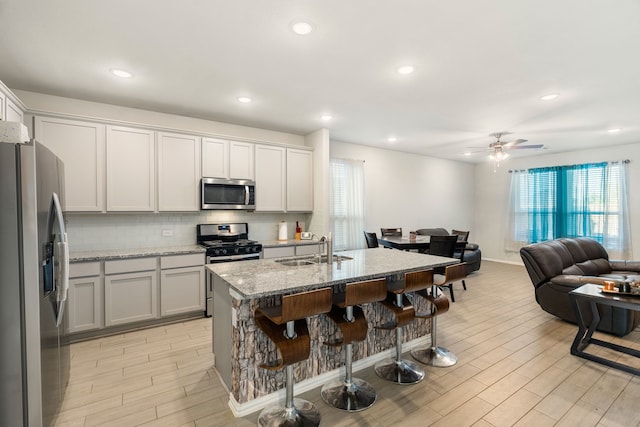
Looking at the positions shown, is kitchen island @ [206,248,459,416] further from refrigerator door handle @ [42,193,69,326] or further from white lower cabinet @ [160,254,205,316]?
white lower cabinet @ [160,254,205,316]

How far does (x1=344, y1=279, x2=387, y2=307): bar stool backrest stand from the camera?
206 centimetres

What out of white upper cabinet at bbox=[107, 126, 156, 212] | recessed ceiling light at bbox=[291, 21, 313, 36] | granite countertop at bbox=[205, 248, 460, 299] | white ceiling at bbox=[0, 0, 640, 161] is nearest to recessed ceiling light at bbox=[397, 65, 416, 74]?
white ceiling at bbox=[0, 0, 640, 161]

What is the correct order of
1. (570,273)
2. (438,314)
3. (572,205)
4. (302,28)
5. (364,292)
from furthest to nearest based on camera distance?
1. (572,205)
2. (570,273)
3. (438,314)
4. (302,28)
5. (364,292)

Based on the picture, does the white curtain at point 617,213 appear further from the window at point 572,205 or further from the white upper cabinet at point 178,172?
the white upper cabinet at point 178,172

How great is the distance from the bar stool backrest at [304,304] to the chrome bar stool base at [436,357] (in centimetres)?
148

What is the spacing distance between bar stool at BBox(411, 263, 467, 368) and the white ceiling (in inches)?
76.8

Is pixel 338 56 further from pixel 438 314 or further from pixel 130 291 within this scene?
pixel 130 291

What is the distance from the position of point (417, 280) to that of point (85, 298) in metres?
3.45

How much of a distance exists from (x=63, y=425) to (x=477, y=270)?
7200 millimetres

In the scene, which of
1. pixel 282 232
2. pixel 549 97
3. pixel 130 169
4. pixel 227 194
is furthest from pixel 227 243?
pixel 549 97

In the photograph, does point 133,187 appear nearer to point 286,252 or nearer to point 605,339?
point 286,252

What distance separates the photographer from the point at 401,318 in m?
2.40

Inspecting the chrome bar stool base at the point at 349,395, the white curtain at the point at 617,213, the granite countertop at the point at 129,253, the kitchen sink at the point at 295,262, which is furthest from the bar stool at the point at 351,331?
the white curtain at the point at 617,213

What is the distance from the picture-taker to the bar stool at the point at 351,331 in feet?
6.91
